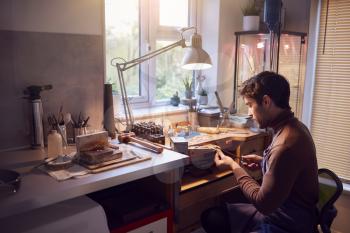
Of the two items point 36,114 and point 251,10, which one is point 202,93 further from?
point 36,114

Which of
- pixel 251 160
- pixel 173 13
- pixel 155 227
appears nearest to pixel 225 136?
pixel 251 160

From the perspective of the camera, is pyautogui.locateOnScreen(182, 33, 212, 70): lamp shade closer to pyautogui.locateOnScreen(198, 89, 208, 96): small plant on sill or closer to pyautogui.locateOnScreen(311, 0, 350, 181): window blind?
pyautogui.locateOnScreen(198, 89, 208, 96): small plant on sill

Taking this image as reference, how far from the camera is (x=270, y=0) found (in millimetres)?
2123

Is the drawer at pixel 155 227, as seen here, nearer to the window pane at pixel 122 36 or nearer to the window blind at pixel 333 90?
the window pane at pixel 122 36

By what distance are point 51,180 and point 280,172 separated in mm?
908

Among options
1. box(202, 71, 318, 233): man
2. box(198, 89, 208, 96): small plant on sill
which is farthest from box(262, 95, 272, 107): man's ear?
box(198, 89, 208, 96): small plant on sill

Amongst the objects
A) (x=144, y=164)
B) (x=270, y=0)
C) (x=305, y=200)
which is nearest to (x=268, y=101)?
(x=305, y=200)

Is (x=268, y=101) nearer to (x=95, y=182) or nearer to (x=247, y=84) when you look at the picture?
(x=247, y=84)

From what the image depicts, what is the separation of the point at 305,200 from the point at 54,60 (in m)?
1.41

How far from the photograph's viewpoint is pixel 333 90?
251 cm

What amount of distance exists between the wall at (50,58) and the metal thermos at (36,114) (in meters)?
0.06

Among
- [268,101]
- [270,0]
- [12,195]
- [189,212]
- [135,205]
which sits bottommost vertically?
[189,212]

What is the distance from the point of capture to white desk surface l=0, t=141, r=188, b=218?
1.10 meters

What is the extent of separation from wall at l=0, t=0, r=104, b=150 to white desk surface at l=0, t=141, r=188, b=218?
0.23 metres
